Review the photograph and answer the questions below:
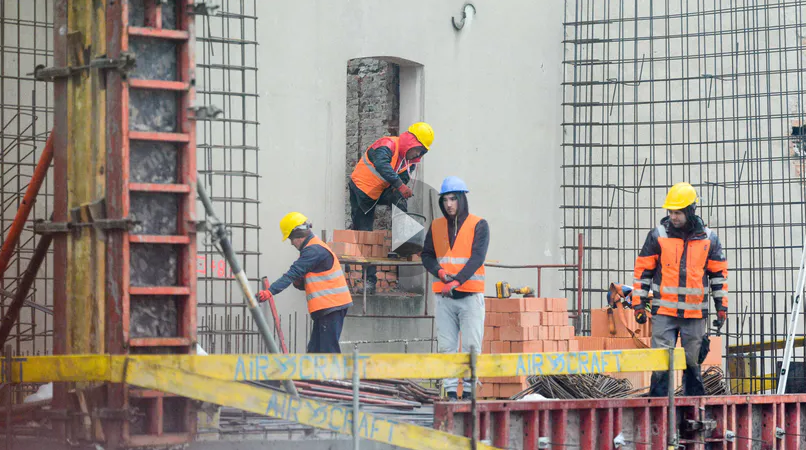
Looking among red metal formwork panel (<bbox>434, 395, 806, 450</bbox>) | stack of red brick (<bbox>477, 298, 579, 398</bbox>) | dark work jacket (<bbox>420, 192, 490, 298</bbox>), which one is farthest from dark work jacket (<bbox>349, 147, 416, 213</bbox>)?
red metal formwork panel (<bbox>434, 395, 806, 450</bbox>)

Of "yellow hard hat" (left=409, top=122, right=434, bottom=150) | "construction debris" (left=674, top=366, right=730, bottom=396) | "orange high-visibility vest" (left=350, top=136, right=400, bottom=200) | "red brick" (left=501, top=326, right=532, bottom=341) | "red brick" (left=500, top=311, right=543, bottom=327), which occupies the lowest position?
"construction debris" (left=674, top=366, right=730, bottom=396)

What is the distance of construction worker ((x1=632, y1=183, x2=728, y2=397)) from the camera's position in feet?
34.3

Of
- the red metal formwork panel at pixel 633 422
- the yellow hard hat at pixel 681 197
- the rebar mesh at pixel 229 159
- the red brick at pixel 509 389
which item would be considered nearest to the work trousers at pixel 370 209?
the rebar mesh at pixel 229 159

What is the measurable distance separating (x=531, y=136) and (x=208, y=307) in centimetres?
624

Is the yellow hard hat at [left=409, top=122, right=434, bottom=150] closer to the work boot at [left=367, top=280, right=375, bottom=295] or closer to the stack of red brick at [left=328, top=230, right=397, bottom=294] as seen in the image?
the stack of red brick at [left=328, top=230, right=397, bottom=294]

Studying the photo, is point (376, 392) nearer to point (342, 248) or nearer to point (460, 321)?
point (460, 321)

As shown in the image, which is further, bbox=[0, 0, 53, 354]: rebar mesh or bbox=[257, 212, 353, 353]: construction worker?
Result: bbox=[0, 0, 53, 354]: rebar mesh

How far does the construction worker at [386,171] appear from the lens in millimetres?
13828

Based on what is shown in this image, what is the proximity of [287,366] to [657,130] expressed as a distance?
12.2 m

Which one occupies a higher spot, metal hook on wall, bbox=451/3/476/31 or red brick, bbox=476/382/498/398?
metal hook on wall, bbox=451/3/476/31

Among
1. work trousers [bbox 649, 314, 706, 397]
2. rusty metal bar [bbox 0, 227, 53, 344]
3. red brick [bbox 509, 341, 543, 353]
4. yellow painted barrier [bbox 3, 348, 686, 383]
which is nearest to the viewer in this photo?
yellow painted barrier [bbox 3, 348, 686, 383]

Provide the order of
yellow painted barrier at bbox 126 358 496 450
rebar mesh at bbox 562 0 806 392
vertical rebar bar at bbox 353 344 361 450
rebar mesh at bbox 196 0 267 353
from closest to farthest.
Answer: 1. yellow painted barrier at bbox 126 358 496 450
2. vertical rebar bar at bbox 353 344 361 450
3. rebar mesh at bbox 196 0 267 353
4. rebar mesh at bbox 562 0 806 392

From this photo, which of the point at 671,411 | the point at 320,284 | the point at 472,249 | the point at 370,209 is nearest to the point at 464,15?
the point at 370,209

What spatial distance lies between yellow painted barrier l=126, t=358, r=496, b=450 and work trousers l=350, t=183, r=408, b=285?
20.0ft
